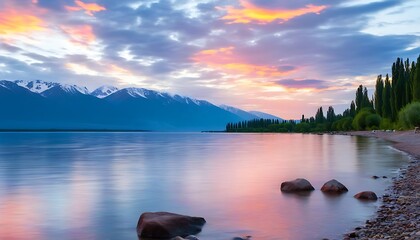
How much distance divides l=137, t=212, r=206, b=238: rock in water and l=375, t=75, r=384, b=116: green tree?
14684 centimetres

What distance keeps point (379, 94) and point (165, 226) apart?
151 metres

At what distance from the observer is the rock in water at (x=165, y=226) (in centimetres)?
1478

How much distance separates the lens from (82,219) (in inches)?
730

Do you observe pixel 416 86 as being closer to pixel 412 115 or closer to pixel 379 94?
pixel 412 115

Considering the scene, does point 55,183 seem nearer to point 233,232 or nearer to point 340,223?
point 233,232

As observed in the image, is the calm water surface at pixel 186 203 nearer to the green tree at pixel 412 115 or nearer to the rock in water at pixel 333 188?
the rock in water at pixel 333 188

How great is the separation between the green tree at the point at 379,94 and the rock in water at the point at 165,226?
5781 inches

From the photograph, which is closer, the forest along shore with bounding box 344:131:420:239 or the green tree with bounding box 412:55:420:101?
the forest along shore with bounding box 344:131:420:239

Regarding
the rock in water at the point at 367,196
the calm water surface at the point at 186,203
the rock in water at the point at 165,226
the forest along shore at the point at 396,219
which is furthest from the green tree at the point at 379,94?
the rock in water at the point at 165,226

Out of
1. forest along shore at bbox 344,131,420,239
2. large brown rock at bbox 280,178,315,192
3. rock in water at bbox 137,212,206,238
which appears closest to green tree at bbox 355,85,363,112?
large brown rock at bbox 280,178,315,192

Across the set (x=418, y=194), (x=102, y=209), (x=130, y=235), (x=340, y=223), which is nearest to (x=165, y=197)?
(x=102, y=209)

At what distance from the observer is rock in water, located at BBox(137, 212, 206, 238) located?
14.8 metres

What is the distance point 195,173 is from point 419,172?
686 inches

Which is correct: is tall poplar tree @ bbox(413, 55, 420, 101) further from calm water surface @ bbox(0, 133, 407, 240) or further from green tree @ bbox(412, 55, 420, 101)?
calm water surface @ bbox(0, 133, 407, 240)
